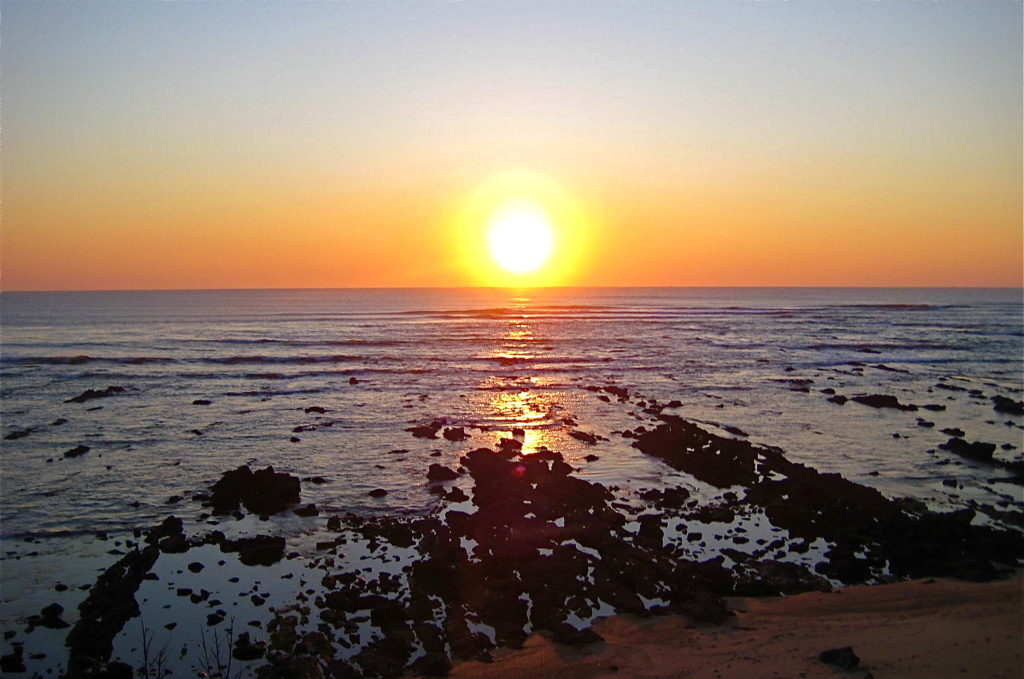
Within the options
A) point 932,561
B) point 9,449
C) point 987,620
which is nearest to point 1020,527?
point 932,561

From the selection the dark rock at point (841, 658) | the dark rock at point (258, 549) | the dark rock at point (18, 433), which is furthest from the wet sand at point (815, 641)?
the dark rock at point (18, 433)

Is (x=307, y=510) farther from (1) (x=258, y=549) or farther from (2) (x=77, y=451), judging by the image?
(2) (x=77, y=451)

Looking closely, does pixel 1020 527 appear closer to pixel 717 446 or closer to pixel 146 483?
pixel 717 446

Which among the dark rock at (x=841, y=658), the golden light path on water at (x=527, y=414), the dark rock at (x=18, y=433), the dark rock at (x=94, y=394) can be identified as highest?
the dark rock at (x=94, y=394)

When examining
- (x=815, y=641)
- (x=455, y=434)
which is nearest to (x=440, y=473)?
(x=455, y=434)

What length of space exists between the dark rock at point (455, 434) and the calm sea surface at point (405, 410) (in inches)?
26.5

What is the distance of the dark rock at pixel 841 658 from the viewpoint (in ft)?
32.8

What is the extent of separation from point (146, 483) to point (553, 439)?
14.7 meters

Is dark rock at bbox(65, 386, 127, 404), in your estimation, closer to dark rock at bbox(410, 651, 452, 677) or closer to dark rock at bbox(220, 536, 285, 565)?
dark rock at bbox(220, 536, 285, 565)

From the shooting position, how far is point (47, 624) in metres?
12.3

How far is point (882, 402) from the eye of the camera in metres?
33.8

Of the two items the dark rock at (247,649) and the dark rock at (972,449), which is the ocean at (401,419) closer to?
the dark rock at (972,449)

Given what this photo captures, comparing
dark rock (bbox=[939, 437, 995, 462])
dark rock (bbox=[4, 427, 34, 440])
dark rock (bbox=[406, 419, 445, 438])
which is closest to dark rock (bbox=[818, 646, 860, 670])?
dark rock (bbox=[939, 437, 995, 462])

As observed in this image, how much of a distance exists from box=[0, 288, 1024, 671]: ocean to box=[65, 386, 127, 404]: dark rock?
0.31 m
